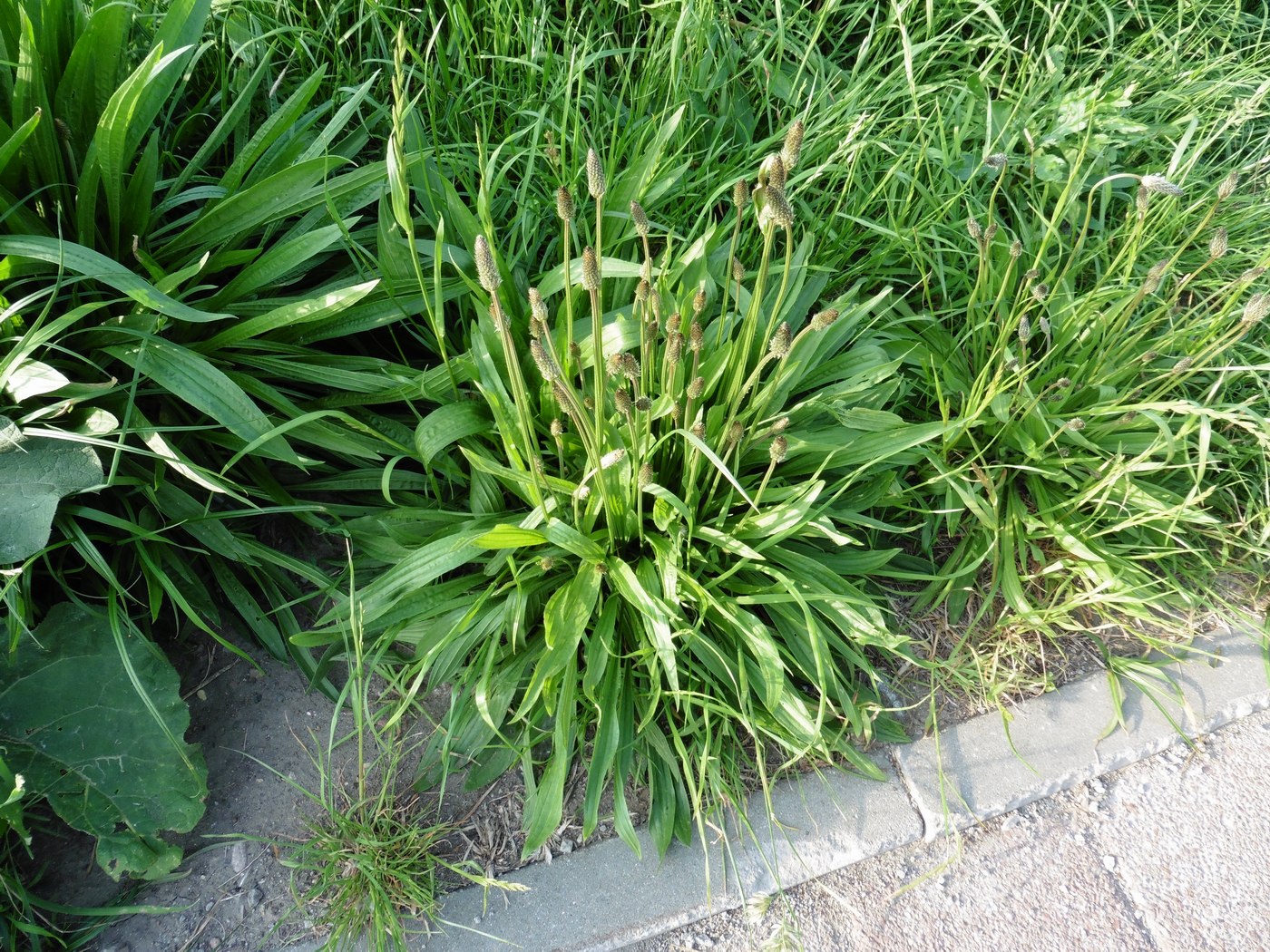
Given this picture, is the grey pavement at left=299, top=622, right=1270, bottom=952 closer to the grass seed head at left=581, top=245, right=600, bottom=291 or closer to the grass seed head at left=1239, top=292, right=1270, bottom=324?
the grass seed head at left=1239, top=292, right=1270, bottom=324

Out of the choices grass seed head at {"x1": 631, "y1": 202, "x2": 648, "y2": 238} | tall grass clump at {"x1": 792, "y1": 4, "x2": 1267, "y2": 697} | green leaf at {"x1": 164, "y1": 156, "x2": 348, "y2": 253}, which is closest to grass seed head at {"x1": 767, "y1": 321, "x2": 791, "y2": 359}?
grass seed head at {"x1": 631, "y1": 202, "x2": 648, "y2": 238}

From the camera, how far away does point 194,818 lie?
5.48 feet

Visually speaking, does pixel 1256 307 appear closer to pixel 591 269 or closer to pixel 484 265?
pixel 591 269

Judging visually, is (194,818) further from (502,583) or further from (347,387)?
(347,387)

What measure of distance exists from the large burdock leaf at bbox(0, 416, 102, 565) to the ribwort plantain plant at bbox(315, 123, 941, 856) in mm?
525

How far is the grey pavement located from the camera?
Answer: 5.73 ft

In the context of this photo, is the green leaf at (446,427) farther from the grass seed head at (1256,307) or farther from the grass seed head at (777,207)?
the grass seed head at (1256,307)

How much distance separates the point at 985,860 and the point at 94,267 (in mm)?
2167

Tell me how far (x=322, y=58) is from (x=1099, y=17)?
2475mm

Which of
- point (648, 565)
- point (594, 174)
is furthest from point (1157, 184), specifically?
point (648, 565)

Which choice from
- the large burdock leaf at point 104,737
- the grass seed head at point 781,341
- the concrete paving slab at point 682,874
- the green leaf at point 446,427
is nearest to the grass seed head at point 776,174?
the grass seed head at point 781,341

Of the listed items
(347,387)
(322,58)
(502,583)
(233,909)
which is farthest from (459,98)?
(233,909)

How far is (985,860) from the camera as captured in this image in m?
1.89

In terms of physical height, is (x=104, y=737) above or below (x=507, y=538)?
below
